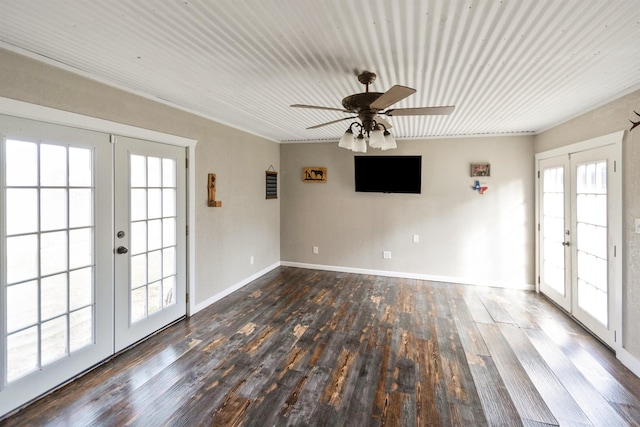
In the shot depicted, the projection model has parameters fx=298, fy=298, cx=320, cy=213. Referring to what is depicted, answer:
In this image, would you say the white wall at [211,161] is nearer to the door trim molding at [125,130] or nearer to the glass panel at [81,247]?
the door trim molding at [125,130]

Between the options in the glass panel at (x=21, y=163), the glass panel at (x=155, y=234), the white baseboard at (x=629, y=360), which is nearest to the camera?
the glass panel at (x=21, y=163)

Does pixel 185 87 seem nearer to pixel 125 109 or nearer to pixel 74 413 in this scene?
pixel 125 109

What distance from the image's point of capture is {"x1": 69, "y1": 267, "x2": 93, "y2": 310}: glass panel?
2.37 m

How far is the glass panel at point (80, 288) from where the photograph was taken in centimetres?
237

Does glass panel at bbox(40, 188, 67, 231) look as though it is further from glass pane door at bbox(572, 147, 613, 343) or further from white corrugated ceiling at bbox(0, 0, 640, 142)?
glass pane door at bbox(572, 147, 613, 343)

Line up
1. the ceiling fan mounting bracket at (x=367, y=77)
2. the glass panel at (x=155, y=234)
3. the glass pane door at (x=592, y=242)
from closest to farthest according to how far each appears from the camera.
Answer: the ceiling fan mounting bracket at (x=367, y=77)
the glass pane door at (x=592, y=242)
the glass panel at (x=155, y=234)

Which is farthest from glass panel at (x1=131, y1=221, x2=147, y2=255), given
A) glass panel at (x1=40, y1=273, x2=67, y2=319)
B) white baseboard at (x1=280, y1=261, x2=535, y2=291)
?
white baseboard at (x1=280, y1=261, x2=535, y2=291)

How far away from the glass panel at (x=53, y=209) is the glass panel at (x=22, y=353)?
737 mm

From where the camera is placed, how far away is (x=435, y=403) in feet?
6.91

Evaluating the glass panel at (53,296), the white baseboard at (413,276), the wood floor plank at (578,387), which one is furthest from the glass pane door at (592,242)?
the glass panel at (53,296)

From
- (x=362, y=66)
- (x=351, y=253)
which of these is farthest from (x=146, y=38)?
(x=351, y=253)

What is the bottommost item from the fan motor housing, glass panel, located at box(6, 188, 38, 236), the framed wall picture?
glass panel, located at box(6, 188, 38, 236)

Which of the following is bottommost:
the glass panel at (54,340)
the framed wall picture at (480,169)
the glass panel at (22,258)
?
the glass panel at (54,340)

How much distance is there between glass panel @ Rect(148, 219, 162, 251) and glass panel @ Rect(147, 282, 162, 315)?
1.31 ft
